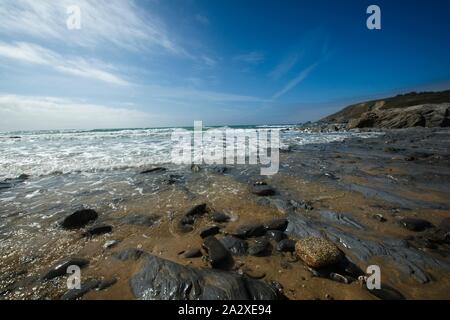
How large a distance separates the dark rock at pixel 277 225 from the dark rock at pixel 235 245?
0.79 m

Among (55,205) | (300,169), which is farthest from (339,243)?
(55,205)

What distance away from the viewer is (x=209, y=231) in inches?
183

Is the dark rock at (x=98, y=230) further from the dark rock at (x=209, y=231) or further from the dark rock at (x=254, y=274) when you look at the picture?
the dark rock at (x=254, y=274)

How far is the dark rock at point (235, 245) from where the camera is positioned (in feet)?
13.0

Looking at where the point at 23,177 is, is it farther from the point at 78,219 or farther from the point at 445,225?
the point at 445,225

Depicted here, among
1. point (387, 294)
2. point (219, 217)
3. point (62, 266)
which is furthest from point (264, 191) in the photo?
point (62, 266)

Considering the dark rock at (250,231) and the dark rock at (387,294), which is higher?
the dark rock at (250,231)

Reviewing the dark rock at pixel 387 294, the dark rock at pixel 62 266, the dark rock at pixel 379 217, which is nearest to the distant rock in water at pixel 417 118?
the dark rock at pixel 379 217

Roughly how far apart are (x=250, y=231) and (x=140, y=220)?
107 inches

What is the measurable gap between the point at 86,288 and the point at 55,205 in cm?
436

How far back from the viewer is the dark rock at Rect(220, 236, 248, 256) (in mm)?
3976
